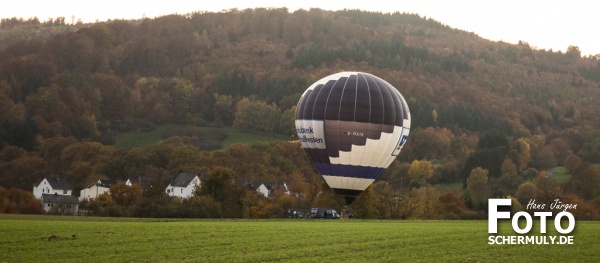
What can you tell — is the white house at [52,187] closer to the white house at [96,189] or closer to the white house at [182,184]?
the white house at [96,189]

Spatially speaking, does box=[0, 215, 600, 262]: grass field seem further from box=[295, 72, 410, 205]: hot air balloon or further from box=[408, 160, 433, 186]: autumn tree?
box=[408, 160, 433, 186]: autumn tree

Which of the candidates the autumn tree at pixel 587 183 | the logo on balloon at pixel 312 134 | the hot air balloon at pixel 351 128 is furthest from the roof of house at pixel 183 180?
the hot air balloon at pixel 351 128

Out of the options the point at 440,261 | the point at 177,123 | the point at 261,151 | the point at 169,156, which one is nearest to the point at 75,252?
the point at 440,261

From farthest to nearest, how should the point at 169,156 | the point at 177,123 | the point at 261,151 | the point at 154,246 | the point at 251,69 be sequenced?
1. the point at 251,69
2. the point at 177,123
3. the point at 261,151
4. the point at 169,156
5. the point at 154,246

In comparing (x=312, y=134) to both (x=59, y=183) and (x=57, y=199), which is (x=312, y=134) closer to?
(x=57, y=199)

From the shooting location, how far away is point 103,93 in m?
163

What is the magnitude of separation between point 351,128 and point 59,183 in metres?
63.5

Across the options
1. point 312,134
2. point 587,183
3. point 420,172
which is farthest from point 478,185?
point 312,134

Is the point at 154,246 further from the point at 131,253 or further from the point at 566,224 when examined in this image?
the point at 566,224

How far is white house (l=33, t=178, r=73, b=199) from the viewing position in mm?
110500

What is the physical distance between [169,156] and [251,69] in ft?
262

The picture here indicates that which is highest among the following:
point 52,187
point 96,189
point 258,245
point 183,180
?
point 183,180

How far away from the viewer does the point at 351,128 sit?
5681cm

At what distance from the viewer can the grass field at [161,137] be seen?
13496 cm
